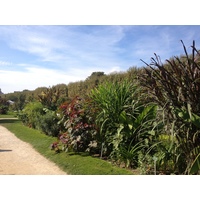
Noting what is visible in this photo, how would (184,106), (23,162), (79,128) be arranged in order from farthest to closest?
(79,128)
(23,162)
(184,106)

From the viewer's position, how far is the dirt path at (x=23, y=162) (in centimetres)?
485

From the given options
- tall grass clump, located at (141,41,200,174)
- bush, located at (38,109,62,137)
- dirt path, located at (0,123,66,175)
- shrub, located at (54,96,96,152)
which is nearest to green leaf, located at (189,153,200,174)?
tall grass clump, located at (141,41,200,174)

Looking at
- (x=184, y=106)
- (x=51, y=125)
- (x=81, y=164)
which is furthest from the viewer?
(x=51, y=125)

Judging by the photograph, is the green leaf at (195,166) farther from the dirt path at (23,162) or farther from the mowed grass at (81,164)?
the dirt path at (23,162)

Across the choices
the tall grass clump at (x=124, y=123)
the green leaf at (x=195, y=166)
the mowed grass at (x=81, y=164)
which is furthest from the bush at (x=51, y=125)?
the green leaf at (x=195, y=166)

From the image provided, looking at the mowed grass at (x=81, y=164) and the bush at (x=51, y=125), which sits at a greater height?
the bush at (x=51, y=125)

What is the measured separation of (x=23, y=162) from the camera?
5.63 metres

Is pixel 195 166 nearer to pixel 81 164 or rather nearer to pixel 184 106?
pixel 184 106

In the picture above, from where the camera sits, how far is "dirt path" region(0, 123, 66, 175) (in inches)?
191

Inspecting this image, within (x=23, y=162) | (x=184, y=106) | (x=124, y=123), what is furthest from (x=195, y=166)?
(x=23, y=162)
